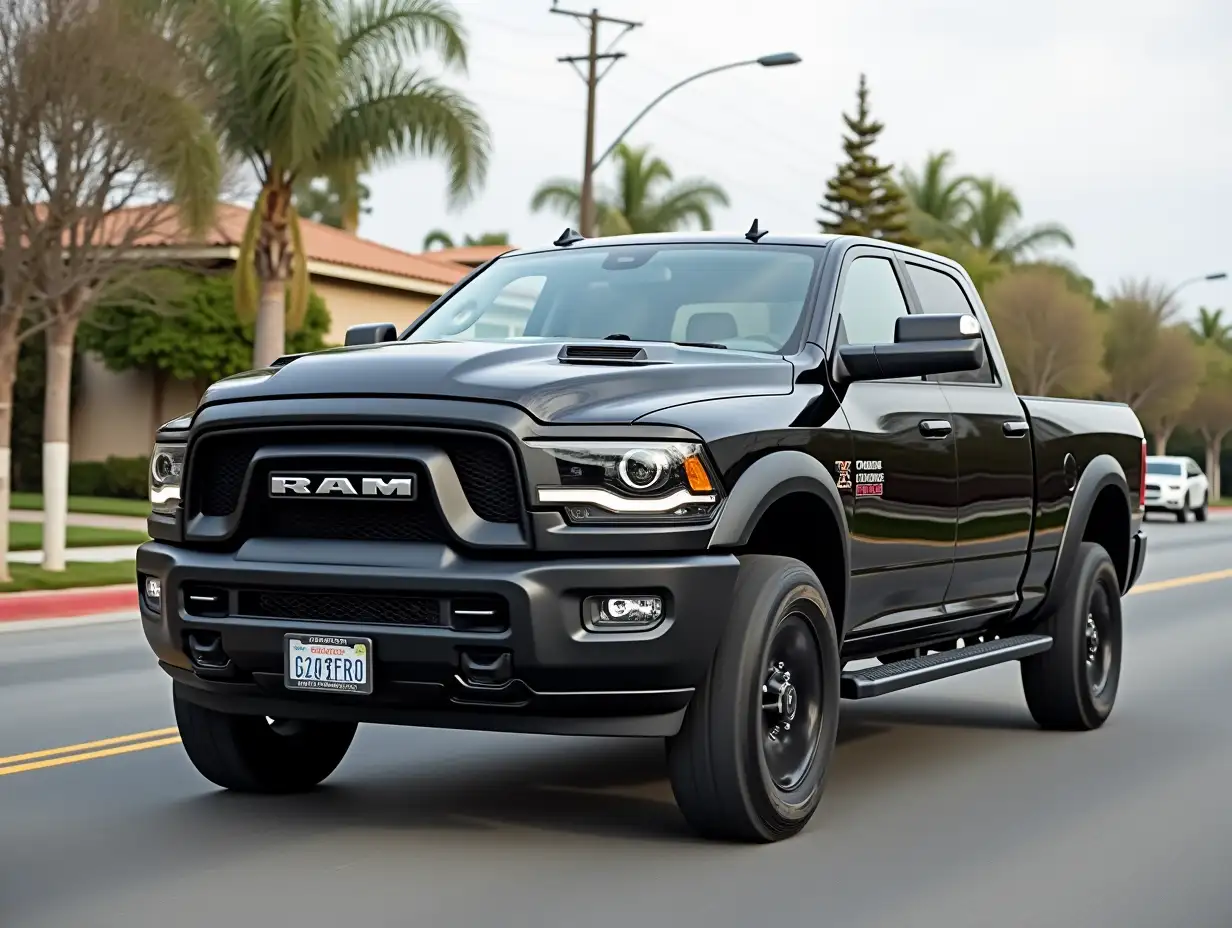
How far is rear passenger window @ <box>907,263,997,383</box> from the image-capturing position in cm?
843

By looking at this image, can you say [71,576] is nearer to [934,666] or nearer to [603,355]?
[934,666]

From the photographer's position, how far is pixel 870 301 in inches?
308

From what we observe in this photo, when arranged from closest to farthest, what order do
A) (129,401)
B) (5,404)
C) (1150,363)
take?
1. (5,404)
2. (129,401)
3. (1150,363)

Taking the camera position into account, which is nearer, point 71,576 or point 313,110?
point 71,576

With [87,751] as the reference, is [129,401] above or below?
above

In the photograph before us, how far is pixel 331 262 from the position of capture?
38.6 meters

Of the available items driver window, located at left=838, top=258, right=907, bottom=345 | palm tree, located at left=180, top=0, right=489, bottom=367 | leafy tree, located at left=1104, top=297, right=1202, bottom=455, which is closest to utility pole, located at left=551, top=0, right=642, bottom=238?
palm tree, located at left=180, top=0, right=489, bottom=367

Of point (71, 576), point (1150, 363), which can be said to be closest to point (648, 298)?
point (71, 576)

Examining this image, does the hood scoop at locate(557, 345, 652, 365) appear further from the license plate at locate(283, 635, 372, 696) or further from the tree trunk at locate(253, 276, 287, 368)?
the tree trunk at locate(253, 276, 287, 368)

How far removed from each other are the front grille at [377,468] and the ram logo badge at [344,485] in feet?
0.15

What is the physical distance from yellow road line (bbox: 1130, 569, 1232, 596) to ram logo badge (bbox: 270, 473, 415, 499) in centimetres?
1392

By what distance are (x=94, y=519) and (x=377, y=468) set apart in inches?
968

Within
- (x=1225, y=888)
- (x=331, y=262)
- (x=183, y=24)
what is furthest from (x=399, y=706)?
(x=331, y=262)

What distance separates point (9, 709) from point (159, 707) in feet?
2.37
